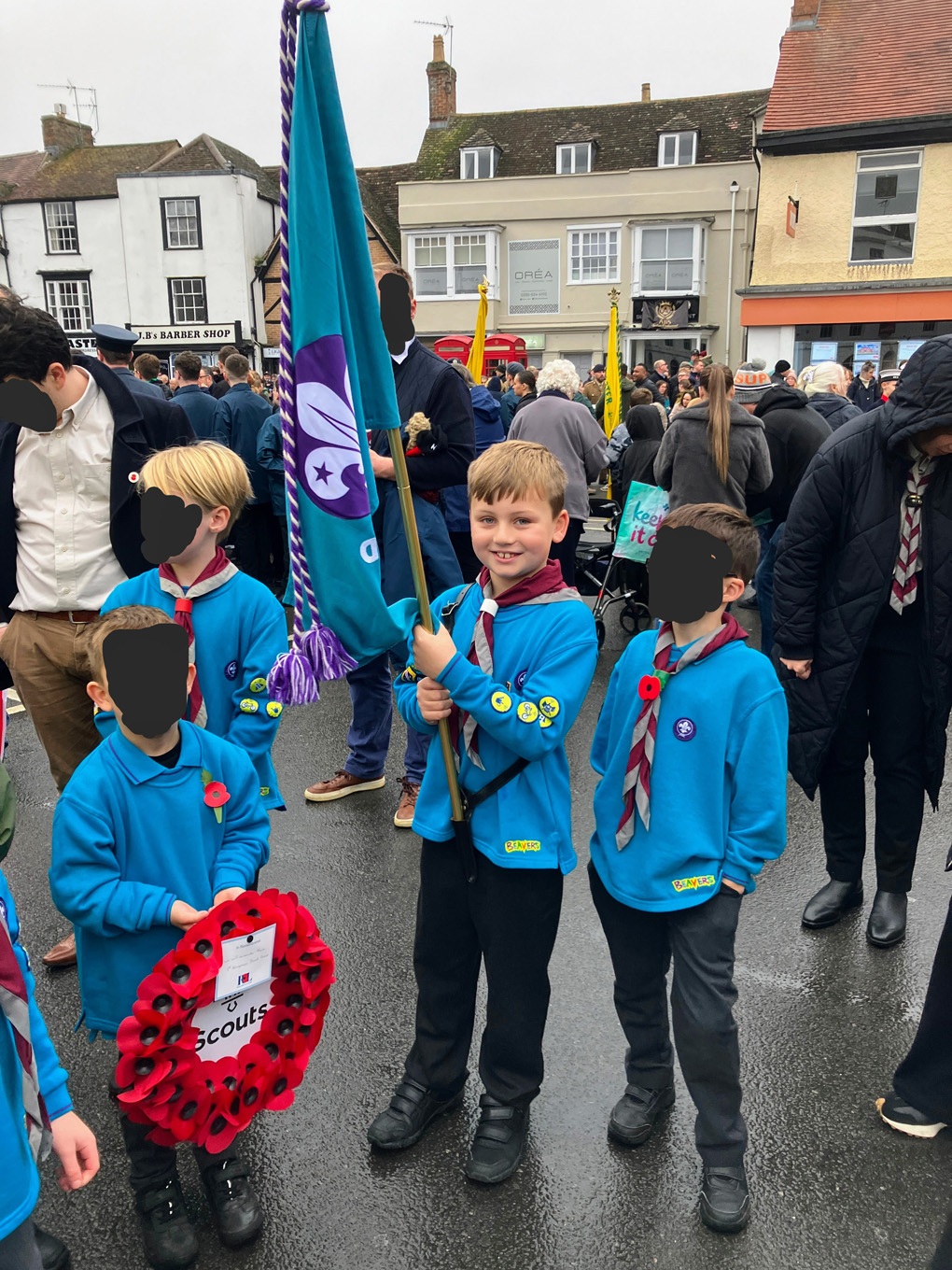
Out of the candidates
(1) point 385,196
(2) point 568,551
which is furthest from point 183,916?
(1) point 385,196

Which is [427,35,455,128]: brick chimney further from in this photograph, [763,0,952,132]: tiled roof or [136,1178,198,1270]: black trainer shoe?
[136,1178,198,1270]: black trainer shoe

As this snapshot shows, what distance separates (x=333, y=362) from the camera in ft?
6.94

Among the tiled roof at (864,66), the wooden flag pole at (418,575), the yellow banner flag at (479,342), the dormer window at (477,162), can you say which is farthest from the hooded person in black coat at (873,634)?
the dormer window at (477,162)

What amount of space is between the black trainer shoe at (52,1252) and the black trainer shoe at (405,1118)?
2.43 ft

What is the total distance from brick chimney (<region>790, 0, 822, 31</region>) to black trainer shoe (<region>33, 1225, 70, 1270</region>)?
1096 inches

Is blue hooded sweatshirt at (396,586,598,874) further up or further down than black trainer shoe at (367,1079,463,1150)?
further up

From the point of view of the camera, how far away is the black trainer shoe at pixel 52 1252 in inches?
85.7

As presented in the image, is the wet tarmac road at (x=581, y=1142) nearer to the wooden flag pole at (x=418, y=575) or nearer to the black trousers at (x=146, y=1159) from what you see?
the black trousers at (x=146, y=1159)

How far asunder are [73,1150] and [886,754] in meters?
2.76

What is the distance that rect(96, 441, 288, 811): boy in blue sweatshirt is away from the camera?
262 cm

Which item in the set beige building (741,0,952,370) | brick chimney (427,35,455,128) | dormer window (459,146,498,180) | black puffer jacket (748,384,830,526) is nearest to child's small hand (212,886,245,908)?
black puffer jacket (748,384,830,526)

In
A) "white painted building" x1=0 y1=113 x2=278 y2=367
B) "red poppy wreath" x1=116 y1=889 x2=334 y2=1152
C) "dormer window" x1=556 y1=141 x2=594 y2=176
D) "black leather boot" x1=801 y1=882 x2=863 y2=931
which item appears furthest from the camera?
"white painted building" x1=0 y1=113 x2=278 y2=367

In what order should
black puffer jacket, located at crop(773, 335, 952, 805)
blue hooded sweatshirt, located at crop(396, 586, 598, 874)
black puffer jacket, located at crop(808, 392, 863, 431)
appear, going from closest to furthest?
blue hooded sweatshirt, located at crop(396, 586, 598, 874) < black puffer jacket, located at crop(773, 335, 952, 805) < black puffer jacket, located at crop(808, 392, 863, 431)

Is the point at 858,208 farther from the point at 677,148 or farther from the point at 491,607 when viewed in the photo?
the point at 491,607
